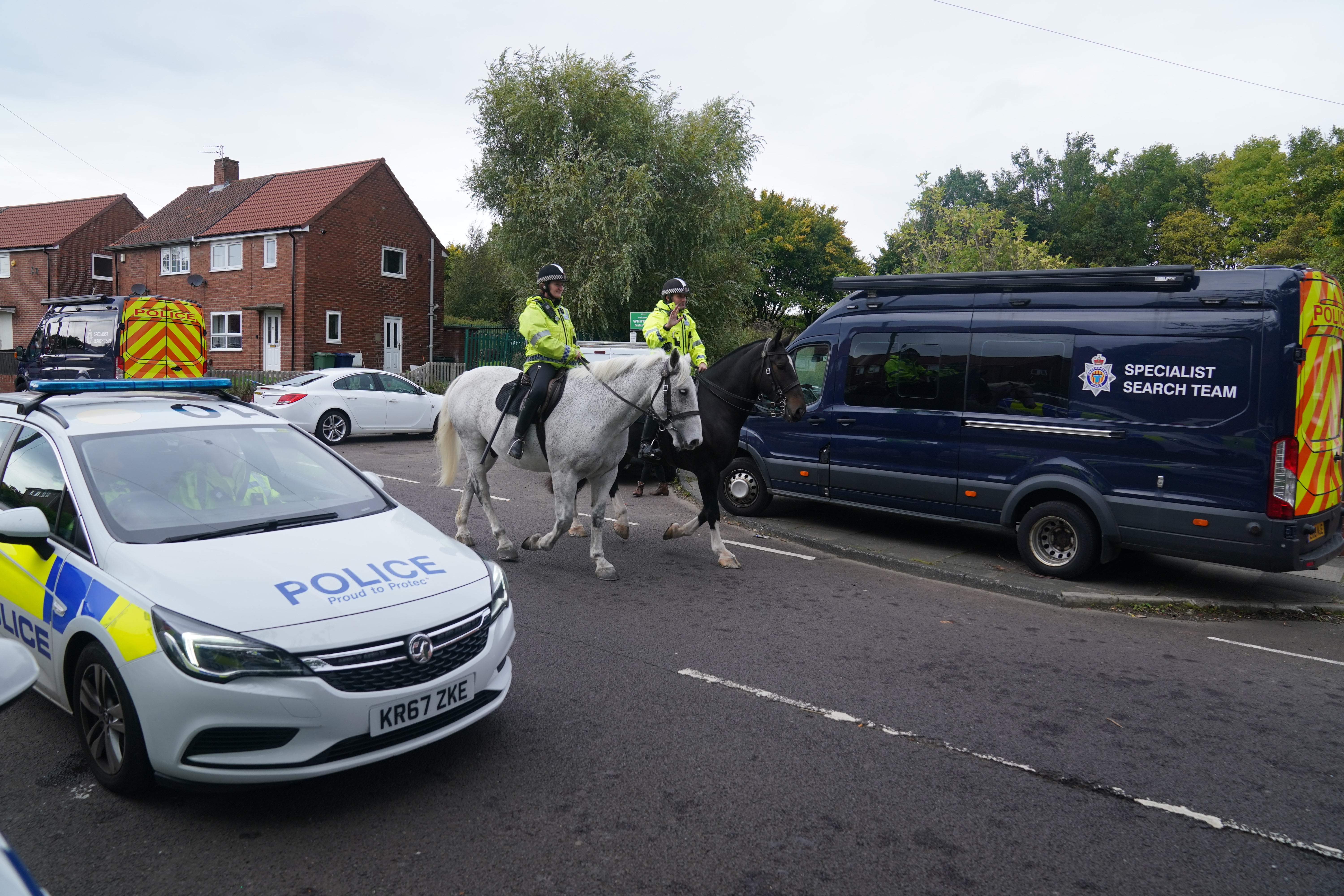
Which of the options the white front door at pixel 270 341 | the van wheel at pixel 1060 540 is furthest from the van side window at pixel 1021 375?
the white front door at pixel 270 341

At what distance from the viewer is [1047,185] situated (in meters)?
84.3

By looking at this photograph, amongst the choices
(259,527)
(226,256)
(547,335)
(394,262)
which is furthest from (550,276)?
(226,256)

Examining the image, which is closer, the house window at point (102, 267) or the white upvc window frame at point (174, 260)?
the white upvc window frame at point (174, 260)

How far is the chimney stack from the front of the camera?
3931 cm

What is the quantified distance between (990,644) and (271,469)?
16.3 feet

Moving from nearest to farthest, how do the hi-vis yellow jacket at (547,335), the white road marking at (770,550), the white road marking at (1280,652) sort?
1. the white road marking at (1280,652)
2. the hi-vis yellow jacket at (547,335)
3. the white road marking at (770,550)

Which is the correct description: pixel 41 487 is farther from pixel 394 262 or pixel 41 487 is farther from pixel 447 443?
pixel 394 262

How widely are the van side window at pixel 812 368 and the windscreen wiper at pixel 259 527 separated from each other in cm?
652

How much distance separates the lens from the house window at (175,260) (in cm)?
3550

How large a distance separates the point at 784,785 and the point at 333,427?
15.3 meters

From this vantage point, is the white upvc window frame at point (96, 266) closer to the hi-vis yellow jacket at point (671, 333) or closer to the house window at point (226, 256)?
the house window at point (226, 256)

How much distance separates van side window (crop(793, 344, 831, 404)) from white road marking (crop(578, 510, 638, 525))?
2551mm

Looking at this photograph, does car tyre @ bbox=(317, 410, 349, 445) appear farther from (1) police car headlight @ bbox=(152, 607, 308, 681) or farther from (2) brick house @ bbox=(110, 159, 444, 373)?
(2) brick house @ bbox=(110, 159, 444, 373)

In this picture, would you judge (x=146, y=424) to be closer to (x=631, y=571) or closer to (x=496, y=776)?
(x=496, y=776)
